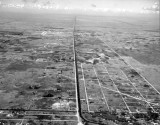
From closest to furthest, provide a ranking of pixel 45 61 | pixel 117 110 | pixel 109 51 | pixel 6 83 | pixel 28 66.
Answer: pixel 117 110 < pixel 6 83 < pixel 28 66 < pixel 45 61 < pixel 109 51

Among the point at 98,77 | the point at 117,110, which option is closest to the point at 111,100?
the point at 117,110

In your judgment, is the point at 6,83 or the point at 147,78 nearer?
the point at 6,83

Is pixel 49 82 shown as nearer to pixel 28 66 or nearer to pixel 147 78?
pixel 28 66

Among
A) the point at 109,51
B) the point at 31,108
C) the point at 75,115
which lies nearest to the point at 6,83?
the point at 31,108

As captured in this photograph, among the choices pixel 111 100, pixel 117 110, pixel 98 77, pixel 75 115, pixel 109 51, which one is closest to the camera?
pixel 75 115

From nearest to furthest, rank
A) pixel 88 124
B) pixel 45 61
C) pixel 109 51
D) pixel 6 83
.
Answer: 1. pixel 88 124
2. pixel 6 83
3. pixel 45 61
4. pixel 109 51

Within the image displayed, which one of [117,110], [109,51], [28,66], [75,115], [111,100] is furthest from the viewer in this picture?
[109,51]

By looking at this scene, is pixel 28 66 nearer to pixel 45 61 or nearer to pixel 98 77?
pixel 45 61

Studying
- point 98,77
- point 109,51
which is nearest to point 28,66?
point 98,77

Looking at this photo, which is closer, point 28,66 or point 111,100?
point 111,100
